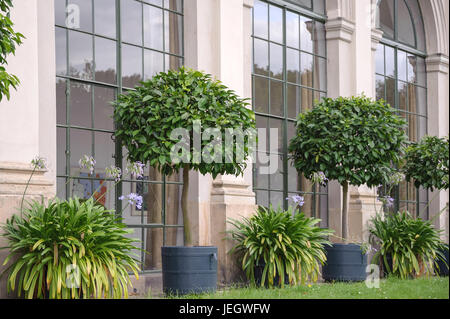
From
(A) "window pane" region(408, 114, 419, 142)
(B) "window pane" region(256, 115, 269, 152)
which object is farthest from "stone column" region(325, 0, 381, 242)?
(A) "window pane" region(408, 114, 419, 142)

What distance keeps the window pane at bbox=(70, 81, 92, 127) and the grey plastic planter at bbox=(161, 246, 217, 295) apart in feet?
6.39

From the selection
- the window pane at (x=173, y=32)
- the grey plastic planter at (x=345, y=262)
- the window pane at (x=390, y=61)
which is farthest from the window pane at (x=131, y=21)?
the window pane at (x=390, y=61)

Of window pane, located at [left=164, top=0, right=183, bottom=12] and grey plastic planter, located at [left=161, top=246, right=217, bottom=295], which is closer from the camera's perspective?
grey plastic planter, located at [left=161, top=246, right=217, bottom=295]

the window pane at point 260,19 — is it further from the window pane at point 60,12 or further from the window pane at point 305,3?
the window pane at point 60,12

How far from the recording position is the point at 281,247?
30.4 feet

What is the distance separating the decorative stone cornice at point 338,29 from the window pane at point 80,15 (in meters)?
5.63

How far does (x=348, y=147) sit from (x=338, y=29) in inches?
129

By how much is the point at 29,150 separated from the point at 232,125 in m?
2.38

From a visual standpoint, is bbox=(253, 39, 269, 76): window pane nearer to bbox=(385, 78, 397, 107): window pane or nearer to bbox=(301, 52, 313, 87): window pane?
bbox=(301, 52, 313, 87): window pane

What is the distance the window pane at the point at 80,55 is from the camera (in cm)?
901

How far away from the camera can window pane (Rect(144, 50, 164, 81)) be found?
10.1 metres

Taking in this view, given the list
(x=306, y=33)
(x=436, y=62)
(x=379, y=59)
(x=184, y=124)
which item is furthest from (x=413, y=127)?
A: (x=184, y=124)

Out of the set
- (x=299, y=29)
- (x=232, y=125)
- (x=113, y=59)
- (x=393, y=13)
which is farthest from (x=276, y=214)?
(x=393, y=13)
